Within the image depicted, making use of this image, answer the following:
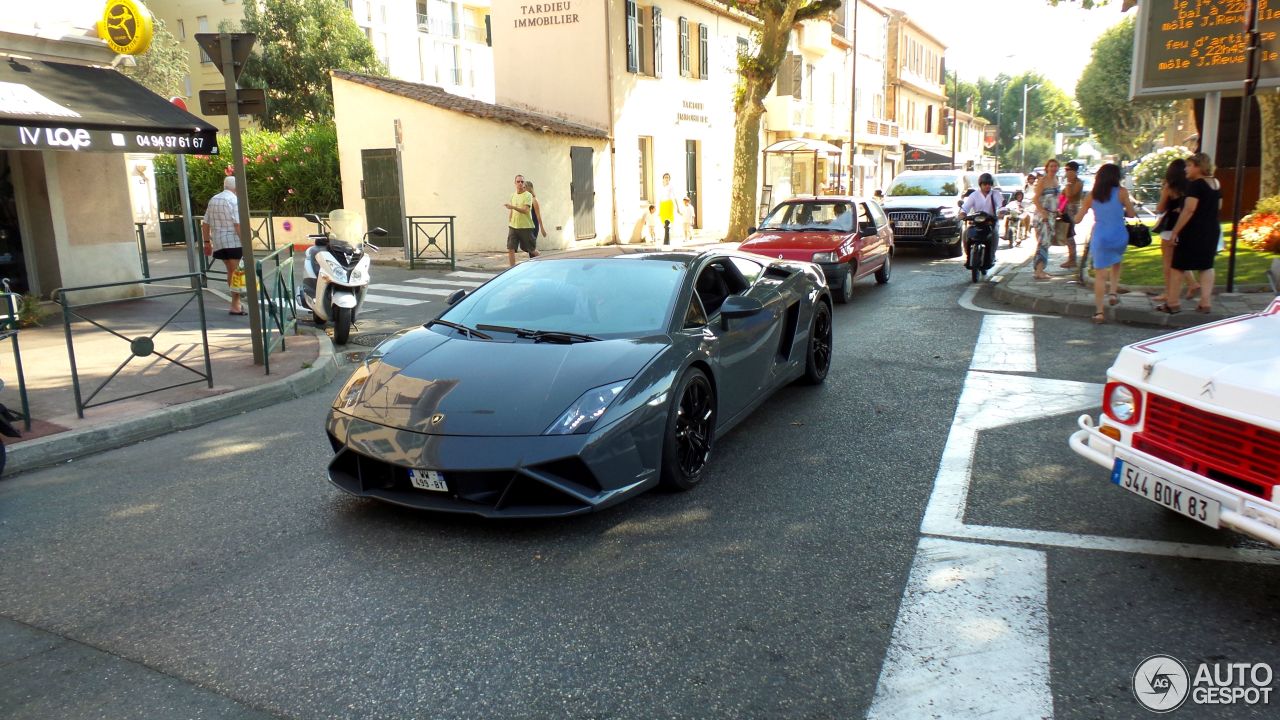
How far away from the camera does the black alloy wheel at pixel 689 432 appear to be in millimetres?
4719

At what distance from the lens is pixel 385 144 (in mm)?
21297

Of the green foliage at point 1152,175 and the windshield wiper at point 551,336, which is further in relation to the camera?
the green foliage at point 1152,175

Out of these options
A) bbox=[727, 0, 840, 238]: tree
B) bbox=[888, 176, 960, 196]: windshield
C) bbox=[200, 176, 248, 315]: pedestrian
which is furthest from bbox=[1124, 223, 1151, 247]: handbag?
bbox=[727, 0, 840, 238]: tree

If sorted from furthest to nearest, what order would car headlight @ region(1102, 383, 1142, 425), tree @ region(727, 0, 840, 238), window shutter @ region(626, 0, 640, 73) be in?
window shutter @ region(626, 0, 640, 73) < tree @ region(727, 0, 840, 238) < car headlight @ region(1102, 383, 1142, 425)

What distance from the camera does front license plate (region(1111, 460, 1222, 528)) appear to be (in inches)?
136

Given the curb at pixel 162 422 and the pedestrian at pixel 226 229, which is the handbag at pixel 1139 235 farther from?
the pedestrian at pixel 226 229

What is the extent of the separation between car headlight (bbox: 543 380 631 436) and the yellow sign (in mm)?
10637

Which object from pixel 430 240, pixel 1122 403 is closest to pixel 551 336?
pixel 1122 403

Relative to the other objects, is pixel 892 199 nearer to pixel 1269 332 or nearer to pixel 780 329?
pixel 780 329

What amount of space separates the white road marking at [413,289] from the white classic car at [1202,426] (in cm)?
1161

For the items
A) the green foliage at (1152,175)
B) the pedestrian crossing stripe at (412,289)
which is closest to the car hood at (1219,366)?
the pedestrian crossing stripe at (412,289)

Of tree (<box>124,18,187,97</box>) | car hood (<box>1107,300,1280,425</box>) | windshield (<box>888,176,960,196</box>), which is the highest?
tree (<box>124,18,187,97</box>)

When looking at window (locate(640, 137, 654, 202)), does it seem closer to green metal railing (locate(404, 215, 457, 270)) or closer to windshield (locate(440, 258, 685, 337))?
green metal railing (locate(404, 215, 457, 270))

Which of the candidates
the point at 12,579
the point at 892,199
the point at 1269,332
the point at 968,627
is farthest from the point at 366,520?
the point at 892,199
